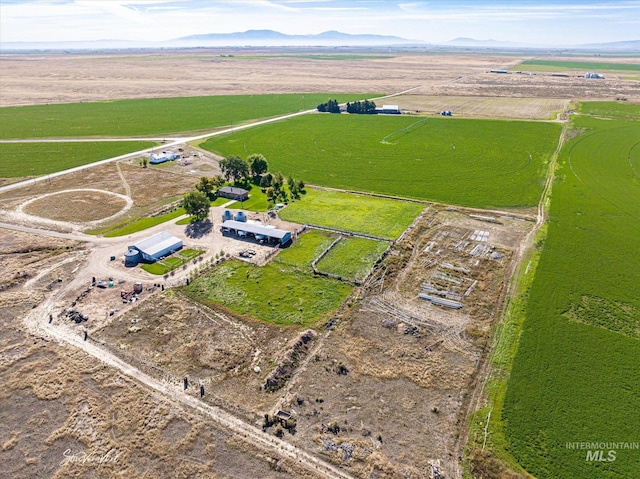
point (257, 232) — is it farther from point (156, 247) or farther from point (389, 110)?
point (389, 110)

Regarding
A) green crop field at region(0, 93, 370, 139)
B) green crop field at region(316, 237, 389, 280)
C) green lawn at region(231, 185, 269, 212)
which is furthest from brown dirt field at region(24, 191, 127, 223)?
green crop field at region(0, 93, 370, 139)

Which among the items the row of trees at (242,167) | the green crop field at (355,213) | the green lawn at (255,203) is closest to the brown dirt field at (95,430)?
the green crop field at (355,213)

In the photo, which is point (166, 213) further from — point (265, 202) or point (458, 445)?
point (458, 445)

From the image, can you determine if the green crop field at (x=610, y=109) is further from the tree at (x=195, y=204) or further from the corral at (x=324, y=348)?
the tree at (x=195, y=204)

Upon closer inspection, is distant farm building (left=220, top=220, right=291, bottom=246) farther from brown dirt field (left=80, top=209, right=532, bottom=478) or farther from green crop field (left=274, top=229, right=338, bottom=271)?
brown dirt field (left=80, top=209, right=532, bottom=478)

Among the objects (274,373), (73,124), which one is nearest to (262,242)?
(274,373)

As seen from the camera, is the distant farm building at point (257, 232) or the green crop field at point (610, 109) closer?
the distant farm building at point (257, 232)

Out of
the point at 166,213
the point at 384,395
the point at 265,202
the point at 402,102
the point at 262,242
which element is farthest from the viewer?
the point at 402,102
